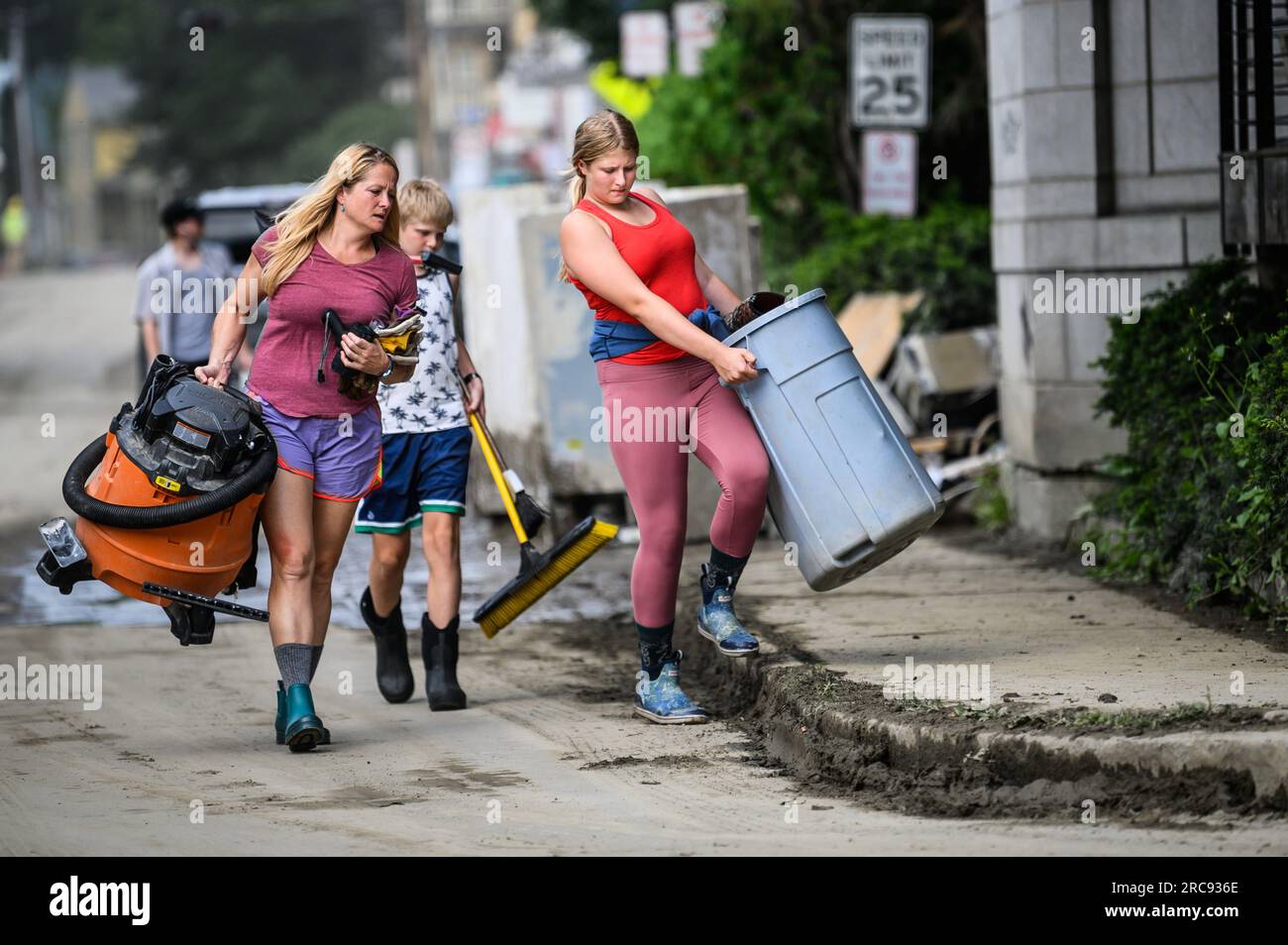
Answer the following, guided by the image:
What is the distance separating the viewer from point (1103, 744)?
5453mm

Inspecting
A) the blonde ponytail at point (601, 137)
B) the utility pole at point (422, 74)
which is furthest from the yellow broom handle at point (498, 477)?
the utility pole at point (422, 74)

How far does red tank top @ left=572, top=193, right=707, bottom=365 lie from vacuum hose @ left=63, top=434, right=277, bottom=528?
1217mm

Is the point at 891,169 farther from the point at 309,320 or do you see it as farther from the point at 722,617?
the point at 309,320

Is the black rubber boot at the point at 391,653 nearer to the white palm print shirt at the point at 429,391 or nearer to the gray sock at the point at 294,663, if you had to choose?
the white palm print shirt at the point at 429,391

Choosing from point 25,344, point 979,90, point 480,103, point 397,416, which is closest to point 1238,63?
point 397,416

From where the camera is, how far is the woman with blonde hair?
6402 millimetres

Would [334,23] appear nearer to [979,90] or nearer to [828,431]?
[979,90]

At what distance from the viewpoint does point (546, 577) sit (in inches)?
273

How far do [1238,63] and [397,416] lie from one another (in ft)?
13.0

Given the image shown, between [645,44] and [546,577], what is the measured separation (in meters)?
16.7

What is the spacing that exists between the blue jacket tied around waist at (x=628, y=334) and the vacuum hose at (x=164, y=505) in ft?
3.88

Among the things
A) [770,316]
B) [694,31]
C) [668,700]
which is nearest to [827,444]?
[770,316]

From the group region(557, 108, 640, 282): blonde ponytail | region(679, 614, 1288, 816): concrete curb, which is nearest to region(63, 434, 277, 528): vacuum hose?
region(557, 108, 640, 282): blonde ponytail

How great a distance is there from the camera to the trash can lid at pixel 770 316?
6426mm
